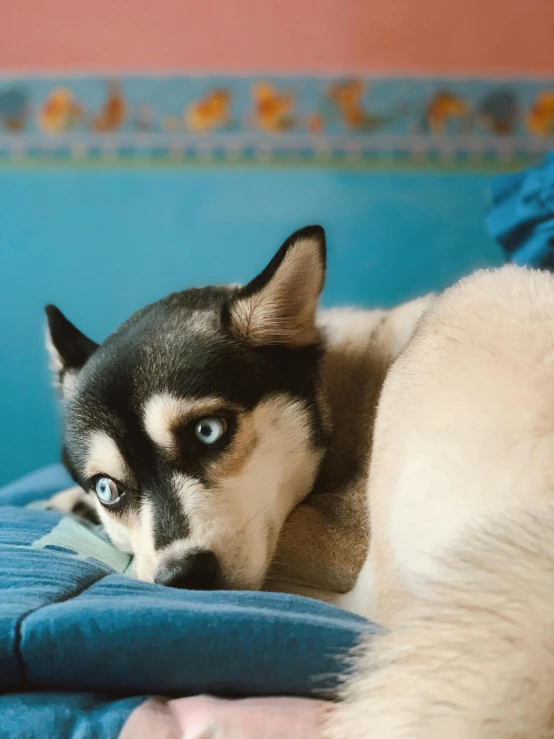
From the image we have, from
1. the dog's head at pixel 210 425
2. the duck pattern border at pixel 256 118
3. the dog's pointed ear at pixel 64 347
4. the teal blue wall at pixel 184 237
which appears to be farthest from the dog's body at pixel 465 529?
the duck pattern border at pixel 256 118

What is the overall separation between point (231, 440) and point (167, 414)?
136 millimetres

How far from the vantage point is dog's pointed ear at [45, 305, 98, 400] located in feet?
5.60

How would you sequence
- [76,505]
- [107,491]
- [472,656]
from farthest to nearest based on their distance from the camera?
1. [76,505]
2. [107,491]
3. [472,656]

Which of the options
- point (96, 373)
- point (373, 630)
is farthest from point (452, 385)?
point (96, 373)

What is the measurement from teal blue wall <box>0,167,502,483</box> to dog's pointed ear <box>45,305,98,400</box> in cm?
143

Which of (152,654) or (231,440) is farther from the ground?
(231,440)

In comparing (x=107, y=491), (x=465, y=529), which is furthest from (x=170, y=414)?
(x=465, y=529)

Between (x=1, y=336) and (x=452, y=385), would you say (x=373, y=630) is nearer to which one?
(x=452, y=385)

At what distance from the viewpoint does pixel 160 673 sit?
2.84ft

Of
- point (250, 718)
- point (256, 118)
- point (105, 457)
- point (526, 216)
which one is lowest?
point (250, 718)

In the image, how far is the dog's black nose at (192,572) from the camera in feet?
3.72

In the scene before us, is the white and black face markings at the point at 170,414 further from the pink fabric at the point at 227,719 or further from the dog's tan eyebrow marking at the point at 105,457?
the pink fabric at the point at 227,719

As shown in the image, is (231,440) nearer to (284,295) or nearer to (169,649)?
(284,295)

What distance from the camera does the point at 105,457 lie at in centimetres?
134
